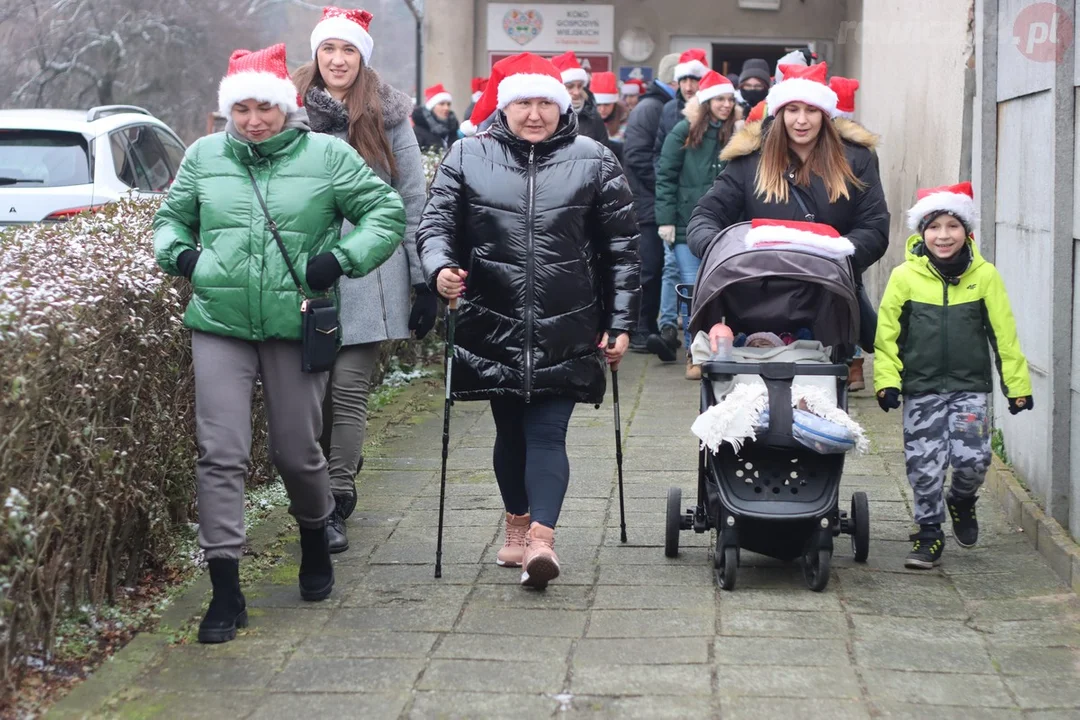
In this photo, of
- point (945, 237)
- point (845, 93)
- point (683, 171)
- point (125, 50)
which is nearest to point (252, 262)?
point (945, 237)

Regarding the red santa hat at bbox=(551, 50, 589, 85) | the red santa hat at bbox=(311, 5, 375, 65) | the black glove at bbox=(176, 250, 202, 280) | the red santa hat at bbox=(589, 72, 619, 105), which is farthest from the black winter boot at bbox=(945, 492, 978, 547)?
the red santa hat at bbox=(589, 72, 619, 105)

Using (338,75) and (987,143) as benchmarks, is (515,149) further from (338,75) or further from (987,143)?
(987,143)

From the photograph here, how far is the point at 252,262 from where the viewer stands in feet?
16.1

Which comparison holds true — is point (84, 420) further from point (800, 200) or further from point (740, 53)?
point (740, 53)

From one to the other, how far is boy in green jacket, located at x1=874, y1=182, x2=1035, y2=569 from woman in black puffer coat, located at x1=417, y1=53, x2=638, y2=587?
3.40 ft

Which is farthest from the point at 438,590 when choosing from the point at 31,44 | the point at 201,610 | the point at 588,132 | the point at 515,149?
the point at 31,44

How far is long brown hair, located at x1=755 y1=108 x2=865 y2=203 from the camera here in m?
5.93

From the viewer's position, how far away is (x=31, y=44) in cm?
1806

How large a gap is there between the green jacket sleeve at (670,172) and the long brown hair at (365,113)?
4552 millimetres

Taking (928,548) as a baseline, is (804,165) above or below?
above

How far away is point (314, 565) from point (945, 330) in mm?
2372

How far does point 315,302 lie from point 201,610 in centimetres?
110

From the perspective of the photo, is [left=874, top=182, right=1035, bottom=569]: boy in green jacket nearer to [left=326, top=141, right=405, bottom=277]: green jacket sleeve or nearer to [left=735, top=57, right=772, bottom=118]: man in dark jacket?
[left=326, top=141, right=405, bottom=277]: green jacket sleeve

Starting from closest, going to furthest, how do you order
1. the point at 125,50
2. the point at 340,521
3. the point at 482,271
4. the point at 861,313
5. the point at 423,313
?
1. the point at 482,271
2. the point at 423,313
3. the point at 340,521
4. the point at 861,313
5. the point at 125,50
